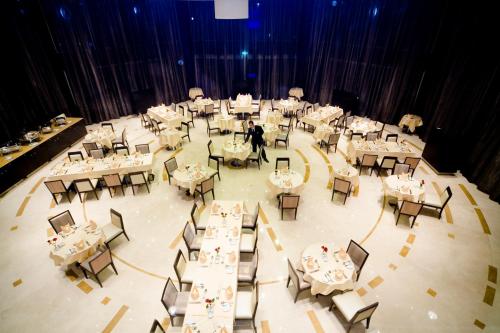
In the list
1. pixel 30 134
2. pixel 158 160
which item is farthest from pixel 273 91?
pixel 30 134

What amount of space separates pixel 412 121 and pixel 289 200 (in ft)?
25.4

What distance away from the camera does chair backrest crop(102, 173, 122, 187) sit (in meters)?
7.07

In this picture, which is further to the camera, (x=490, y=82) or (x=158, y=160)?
(x=158, y=160)

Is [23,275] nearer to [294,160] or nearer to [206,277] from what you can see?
[206,277]

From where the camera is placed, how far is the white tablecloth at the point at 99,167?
7367mm

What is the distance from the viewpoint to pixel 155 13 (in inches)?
510

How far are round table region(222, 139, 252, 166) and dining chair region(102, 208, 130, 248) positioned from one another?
3.74 metres

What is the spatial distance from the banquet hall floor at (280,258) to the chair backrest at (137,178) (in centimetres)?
50

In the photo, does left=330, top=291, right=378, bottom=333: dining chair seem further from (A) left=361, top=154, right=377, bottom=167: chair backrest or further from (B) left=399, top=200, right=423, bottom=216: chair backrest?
(A) left=361, top=154, right=377, bottom=167: chair backrest

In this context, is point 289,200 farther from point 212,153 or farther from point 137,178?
point 137,178

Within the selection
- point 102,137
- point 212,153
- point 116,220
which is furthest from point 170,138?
point 116,220

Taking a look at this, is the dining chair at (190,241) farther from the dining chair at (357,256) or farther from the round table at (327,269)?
the dining chair at (357,256)

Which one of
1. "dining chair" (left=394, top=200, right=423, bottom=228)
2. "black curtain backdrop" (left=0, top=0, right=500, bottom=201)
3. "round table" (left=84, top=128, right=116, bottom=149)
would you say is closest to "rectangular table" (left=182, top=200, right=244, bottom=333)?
"dining chair" (left=394, top=200, right=423, bottom=228)

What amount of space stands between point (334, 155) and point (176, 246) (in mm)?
6504
